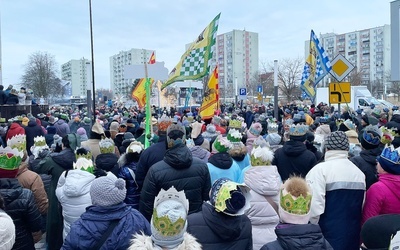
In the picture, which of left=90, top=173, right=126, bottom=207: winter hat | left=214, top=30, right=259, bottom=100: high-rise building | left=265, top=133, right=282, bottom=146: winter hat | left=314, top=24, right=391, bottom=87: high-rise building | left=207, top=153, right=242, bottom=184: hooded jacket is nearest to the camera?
left=90, top=173, right=126, bottom=207: winter hat

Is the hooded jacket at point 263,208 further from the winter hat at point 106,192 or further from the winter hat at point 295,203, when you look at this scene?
the winter hat at point 106,192

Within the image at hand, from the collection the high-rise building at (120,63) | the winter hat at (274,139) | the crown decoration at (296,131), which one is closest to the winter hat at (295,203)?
the crown decoration at (296,131)

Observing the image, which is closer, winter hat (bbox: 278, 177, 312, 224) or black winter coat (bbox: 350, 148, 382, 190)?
winter hat (bbox: 278, 177, 312, 224)

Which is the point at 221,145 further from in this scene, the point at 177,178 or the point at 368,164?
the point at 368,164

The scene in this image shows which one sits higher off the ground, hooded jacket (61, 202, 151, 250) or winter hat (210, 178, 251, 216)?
Result: winter hat (210, 178, 251, 216)

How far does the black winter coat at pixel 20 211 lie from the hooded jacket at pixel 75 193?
42 centimetres

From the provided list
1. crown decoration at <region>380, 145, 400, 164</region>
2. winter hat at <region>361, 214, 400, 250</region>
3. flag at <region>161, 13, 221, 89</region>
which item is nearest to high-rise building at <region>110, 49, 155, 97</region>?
flag at <region>161, 13, 221, 89</region>

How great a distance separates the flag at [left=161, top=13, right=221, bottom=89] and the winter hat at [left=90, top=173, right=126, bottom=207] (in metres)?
6.89

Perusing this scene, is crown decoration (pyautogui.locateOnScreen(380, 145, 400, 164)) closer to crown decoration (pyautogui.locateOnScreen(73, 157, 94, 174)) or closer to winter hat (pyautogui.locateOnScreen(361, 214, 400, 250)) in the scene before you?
winter hat (pyautogui.locateOnScreen(361, 214, 400, 250))

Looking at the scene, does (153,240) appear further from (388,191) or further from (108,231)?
(388,191)

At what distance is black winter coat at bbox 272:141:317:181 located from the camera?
235 inches

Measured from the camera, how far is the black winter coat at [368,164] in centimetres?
507

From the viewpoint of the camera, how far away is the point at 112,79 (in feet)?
521

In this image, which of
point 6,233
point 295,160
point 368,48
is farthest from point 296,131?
point 368,48
